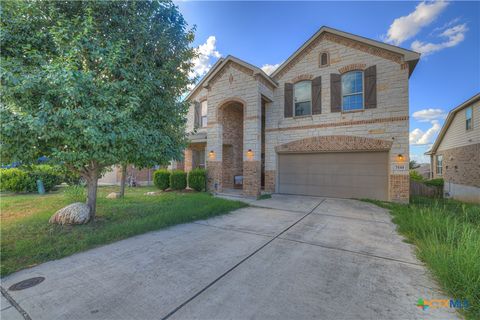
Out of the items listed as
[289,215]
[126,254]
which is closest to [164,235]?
[126,254]

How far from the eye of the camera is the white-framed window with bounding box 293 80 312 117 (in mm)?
10531

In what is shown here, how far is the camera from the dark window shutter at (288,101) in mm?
10875

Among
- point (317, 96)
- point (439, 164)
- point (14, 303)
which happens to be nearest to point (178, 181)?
point (317, 96)

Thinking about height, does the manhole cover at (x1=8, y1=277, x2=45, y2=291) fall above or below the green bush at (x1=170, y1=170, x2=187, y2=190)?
below

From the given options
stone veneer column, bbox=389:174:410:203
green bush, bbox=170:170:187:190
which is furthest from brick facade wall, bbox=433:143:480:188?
green bush, bbox=170:170:187:190

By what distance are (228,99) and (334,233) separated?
814 cm

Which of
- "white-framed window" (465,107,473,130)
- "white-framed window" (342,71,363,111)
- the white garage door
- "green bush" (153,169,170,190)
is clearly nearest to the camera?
the white garage door

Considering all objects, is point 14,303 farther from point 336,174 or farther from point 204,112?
point 204,112

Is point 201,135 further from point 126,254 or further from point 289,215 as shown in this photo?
point 126,254

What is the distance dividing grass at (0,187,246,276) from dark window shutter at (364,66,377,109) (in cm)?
750

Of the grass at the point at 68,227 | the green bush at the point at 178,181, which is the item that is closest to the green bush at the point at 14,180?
the grass at the point at 68,227

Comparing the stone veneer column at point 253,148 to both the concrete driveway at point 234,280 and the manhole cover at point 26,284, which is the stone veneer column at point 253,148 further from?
the manhole cover at point 26,284

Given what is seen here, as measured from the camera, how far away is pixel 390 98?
8758mm

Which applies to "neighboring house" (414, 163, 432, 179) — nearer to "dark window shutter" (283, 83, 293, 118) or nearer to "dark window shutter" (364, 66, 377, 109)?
"dark window shutter" (364, 66, 377, 109)
